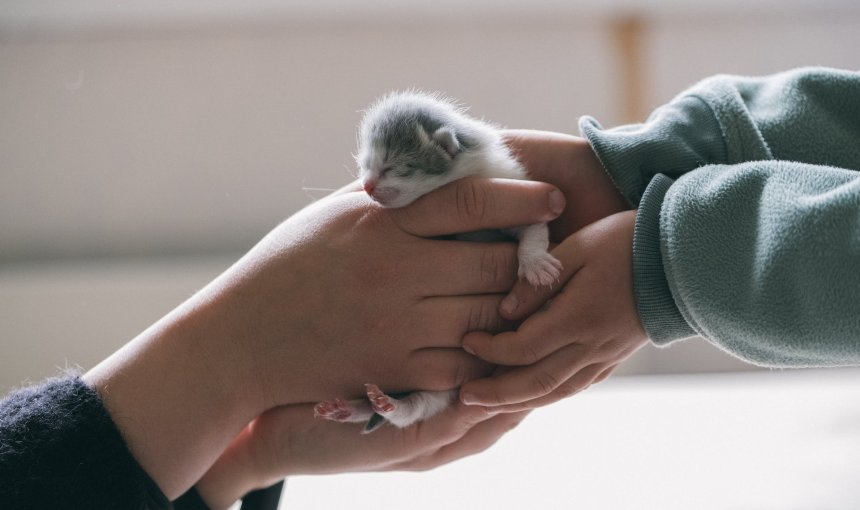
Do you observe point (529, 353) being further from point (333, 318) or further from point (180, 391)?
point (180, 391)

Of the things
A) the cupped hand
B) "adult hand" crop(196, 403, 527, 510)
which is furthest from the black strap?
the cupped hand

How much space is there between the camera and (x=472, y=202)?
98 centimetres

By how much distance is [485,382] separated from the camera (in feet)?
3.20

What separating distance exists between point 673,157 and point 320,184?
70 centimetres

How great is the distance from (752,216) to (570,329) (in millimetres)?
223

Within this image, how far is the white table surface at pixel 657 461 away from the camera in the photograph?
108 cm

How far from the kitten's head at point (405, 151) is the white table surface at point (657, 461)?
0.43 m

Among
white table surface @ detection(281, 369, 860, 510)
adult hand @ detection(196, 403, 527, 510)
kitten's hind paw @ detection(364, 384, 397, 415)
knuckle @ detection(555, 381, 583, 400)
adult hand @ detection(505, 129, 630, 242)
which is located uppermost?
adult hand @ detection(505, 129, 630, 242)

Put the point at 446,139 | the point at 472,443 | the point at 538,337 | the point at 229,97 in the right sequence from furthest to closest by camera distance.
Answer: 1. the point at 229,97
2. the point at 472,443
3. the point at 446,139
4. the point at 538,337

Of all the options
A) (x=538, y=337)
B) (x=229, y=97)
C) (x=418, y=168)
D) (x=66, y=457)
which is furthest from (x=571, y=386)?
(x=229, y=97)

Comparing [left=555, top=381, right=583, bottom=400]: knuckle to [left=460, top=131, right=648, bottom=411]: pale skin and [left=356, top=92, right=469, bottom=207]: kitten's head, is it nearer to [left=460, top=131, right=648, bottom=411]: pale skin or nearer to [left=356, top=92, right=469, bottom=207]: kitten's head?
[left=460, top=131, right=648, bottom=411]: pale skin

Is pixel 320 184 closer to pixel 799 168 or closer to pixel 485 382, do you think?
pixel 485 382

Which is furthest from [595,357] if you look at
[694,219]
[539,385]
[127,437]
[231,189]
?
[231,189]

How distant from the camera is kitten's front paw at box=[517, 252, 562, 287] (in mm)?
942
